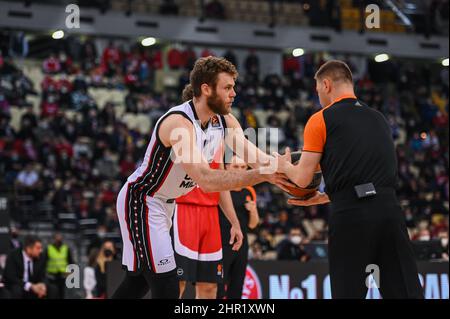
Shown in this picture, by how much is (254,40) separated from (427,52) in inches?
268

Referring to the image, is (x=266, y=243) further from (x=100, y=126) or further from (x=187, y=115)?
(x=187, y=115)

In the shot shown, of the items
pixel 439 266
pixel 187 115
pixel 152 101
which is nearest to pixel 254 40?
pixel 152 101

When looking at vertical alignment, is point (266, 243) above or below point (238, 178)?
below

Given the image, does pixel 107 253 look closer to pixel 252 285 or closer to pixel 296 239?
pixel 252 285

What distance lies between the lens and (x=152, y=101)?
28.7m

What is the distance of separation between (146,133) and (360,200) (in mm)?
21197

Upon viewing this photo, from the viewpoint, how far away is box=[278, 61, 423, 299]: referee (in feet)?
19.4

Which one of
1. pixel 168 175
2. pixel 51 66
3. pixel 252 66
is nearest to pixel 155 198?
pixel 168 175

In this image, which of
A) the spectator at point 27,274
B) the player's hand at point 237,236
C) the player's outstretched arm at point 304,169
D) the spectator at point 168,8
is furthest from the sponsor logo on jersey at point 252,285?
the spectator at point 168,8

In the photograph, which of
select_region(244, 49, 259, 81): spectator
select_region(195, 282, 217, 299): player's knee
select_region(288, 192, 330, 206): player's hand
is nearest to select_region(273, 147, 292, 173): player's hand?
select_region(288, 192, 330, 206): player's hand

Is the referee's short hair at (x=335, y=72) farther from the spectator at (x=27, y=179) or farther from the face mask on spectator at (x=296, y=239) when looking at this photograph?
the spectator at (x=27, y=179)

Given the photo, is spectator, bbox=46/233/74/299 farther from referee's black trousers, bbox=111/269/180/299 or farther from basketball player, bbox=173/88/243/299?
referee's black trousers, bbox=111/269/180/299

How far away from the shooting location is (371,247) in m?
5.91

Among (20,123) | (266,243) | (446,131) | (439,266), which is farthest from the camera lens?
(446,131)
